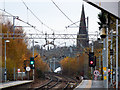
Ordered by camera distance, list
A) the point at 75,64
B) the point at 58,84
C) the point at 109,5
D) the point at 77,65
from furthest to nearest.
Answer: the point at 75,64 < the point at 77,65 < the point at 58,84 < the point at 109,5

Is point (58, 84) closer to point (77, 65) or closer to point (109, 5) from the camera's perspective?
point (77, 65)

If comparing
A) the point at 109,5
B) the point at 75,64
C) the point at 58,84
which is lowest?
the point at 58,84

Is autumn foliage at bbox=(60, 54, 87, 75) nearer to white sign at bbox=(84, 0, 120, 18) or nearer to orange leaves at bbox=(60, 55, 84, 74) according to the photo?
orange leaves at bbox=(60, 55, 84, 74)

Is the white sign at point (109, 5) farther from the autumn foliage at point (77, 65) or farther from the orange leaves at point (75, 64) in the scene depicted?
the orange leaves at point (75, 64)

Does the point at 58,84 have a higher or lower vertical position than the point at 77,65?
lower

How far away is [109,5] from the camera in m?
3.18

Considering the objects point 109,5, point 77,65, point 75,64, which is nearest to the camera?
point 109,5

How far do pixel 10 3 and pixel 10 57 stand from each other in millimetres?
13243

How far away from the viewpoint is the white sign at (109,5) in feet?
10.0

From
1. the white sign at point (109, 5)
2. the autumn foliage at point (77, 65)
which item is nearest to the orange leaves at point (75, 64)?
the autumn foliage at point (77, 65)

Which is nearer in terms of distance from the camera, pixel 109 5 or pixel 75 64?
pixel 109 5

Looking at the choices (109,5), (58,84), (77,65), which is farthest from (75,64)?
(109,5)

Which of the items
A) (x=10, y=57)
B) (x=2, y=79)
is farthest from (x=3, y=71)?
(x=10, y=57)

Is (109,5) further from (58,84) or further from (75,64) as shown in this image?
(75,64)
